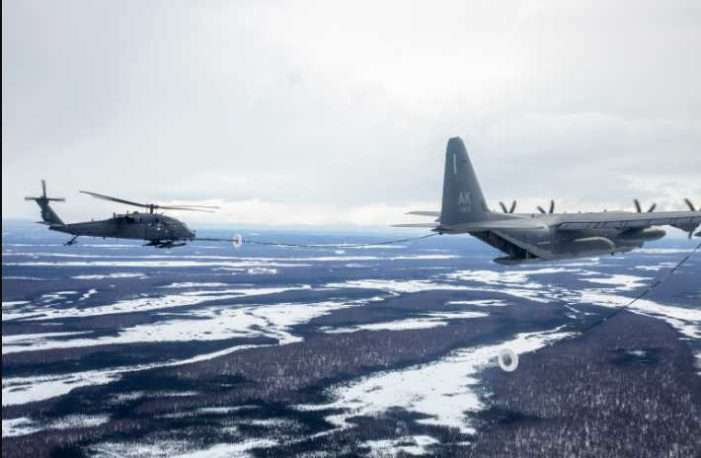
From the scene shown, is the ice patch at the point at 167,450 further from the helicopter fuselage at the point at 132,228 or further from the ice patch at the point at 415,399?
the helicopter fuselage at the point at 132,228

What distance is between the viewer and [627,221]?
33.0 metres

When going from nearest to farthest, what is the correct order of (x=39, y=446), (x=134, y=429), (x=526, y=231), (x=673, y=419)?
1. (x=526, y=231)
2. (x=39, y=446)
3. (x=134, y=429)
4. (x=673, y=419)

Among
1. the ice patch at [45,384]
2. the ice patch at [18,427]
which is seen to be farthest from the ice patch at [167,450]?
the ice patch at [45,384]

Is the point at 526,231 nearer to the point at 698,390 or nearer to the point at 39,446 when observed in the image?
the point at 39,446

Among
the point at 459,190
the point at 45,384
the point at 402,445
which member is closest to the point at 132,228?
the point at 459,190

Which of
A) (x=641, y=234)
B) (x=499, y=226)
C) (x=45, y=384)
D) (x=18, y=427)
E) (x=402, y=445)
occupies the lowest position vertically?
(x=402, y=445)

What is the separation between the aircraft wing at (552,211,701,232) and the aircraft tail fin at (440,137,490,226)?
5.62 m

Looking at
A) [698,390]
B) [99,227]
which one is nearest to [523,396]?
[698,390]

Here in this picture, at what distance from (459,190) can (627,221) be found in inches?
425

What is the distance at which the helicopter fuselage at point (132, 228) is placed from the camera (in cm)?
2750

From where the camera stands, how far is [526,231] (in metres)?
33.9

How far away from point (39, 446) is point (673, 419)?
195003 millimetres

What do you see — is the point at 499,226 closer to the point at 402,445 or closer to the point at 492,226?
the point at 492,226

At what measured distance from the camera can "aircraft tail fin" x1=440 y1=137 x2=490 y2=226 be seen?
34.2 metres
